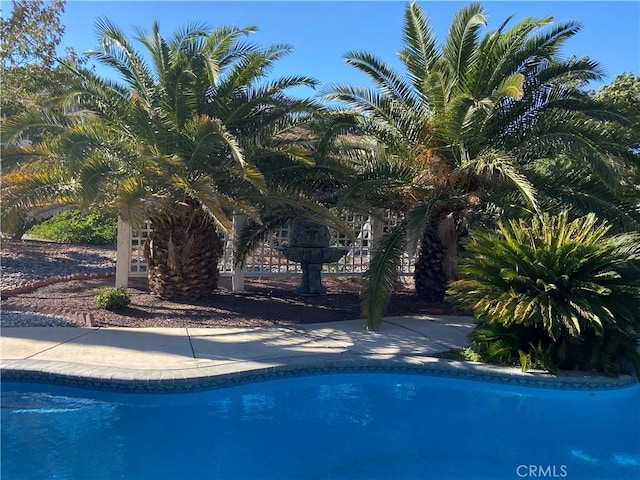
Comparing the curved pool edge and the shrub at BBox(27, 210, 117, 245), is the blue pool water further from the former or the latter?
the shrub at BBox(27, 210, 117, 245)

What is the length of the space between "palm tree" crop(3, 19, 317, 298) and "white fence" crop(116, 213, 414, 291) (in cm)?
197

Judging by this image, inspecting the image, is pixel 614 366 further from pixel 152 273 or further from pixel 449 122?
pixel 152 273

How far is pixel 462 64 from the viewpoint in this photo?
→ 9.61 meters

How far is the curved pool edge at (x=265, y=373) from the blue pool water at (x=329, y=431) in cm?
9

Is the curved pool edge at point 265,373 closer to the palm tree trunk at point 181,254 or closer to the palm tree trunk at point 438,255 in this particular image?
the palm tree trunk at point 438,255

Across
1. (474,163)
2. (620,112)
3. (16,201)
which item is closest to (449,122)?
(474,163)

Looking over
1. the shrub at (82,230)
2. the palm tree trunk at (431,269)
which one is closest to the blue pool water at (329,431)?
the palm tree trunk at (431,269)

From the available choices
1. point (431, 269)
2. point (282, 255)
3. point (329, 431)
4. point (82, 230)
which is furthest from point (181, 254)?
point (82, 230)

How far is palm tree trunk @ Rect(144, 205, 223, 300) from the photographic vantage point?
33.9ft

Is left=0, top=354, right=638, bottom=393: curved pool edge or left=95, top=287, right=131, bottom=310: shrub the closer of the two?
left=0, top=354, right=638, bottom=393: curved pool edge

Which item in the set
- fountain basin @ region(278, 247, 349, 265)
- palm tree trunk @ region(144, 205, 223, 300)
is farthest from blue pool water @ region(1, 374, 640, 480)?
fountain basin @ region(278, 247, 349, 265)

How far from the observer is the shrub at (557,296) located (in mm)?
6867

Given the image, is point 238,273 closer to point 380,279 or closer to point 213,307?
point 213,307

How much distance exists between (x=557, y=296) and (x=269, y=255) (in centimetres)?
884
